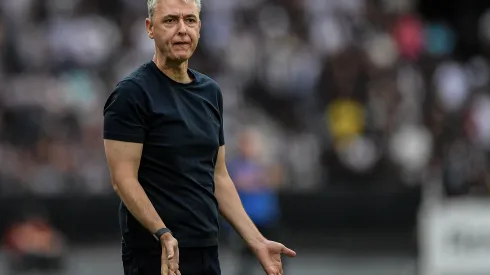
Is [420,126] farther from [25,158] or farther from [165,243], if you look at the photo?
[165,243]

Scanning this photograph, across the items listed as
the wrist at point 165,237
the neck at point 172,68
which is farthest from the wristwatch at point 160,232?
the neck at point 172,68

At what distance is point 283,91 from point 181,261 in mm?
14516

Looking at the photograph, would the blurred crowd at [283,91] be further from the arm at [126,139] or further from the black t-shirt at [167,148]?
the arm at [126,139]

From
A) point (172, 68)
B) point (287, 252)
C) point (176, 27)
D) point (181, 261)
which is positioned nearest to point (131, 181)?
point (181, 261)

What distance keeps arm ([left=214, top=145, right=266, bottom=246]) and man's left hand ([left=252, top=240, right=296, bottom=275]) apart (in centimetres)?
3

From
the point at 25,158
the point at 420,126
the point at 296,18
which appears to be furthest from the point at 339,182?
the point at 25,158

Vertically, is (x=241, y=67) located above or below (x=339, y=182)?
above

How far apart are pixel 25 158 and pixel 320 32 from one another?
5.19 metres

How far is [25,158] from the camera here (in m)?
18.9

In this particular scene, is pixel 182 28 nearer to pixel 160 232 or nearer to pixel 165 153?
pixel 165 153

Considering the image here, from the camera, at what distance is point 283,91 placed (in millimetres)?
20062

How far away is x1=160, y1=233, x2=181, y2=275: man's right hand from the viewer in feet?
17.5

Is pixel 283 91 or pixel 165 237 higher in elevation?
pixel 283 91

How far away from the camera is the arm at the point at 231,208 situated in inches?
233
